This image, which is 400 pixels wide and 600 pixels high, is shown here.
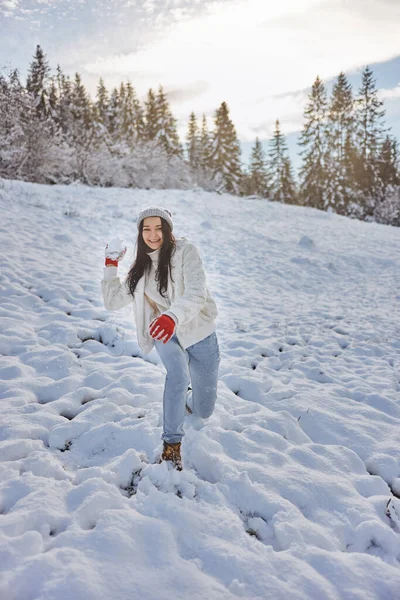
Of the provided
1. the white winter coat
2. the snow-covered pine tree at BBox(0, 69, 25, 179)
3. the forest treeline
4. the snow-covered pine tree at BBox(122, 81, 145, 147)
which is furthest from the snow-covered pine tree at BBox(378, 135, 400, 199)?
the white winter coat

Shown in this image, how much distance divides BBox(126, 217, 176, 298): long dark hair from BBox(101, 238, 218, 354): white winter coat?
42 millimetres

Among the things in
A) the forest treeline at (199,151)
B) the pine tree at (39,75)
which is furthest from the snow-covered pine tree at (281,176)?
the pine tree at (39,75)

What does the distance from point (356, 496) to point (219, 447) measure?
109cm

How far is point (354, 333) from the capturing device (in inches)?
244

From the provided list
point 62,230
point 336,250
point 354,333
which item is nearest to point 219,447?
point 354,333

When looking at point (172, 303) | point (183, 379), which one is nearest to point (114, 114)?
point (172, 303)

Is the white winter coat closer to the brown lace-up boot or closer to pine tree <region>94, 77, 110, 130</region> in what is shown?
the brown lace-up boot

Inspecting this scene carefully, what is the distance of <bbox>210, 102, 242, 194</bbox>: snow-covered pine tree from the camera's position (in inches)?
1415

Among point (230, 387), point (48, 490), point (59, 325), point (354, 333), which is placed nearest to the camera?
point (48, 490)

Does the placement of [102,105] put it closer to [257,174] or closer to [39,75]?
[39,75]

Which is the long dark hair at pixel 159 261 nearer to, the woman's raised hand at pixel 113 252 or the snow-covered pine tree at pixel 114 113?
the woman's raised hand at pixel 113 252

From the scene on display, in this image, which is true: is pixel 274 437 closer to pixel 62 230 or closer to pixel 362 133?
pixel 62 230

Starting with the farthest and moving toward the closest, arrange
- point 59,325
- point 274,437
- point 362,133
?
point 362,133
point 59,325
point 274,437

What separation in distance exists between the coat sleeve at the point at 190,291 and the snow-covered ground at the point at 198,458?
3.79 feet
